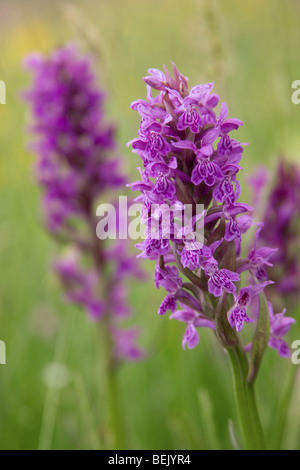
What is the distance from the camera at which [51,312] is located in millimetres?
3639

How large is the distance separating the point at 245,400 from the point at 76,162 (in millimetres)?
1669

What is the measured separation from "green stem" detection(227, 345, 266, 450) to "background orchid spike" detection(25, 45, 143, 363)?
139 cm

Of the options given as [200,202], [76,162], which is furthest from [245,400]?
[76,162]

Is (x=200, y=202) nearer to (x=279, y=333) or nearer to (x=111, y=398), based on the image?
(x=279, y=333)

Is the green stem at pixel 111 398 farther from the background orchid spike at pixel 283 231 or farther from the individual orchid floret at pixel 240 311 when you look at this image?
the individual orchid floret at pixel 240 311

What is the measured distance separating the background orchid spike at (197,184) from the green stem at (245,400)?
0.17ft

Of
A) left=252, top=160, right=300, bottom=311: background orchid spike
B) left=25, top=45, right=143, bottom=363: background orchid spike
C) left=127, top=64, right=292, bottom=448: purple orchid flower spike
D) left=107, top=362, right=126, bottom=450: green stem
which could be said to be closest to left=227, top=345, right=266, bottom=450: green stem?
left=127, top=64, right=292, bottom=448: purple orchid flower spike

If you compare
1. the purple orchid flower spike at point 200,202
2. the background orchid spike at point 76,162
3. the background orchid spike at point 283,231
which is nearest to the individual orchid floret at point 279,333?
the purple orchid flower spike at point 200,202

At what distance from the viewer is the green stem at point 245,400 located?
1.37 m

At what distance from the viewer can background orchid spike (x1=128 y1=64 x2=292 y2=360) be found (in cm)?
Answer: 124

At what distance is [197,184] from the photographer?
1.26m
